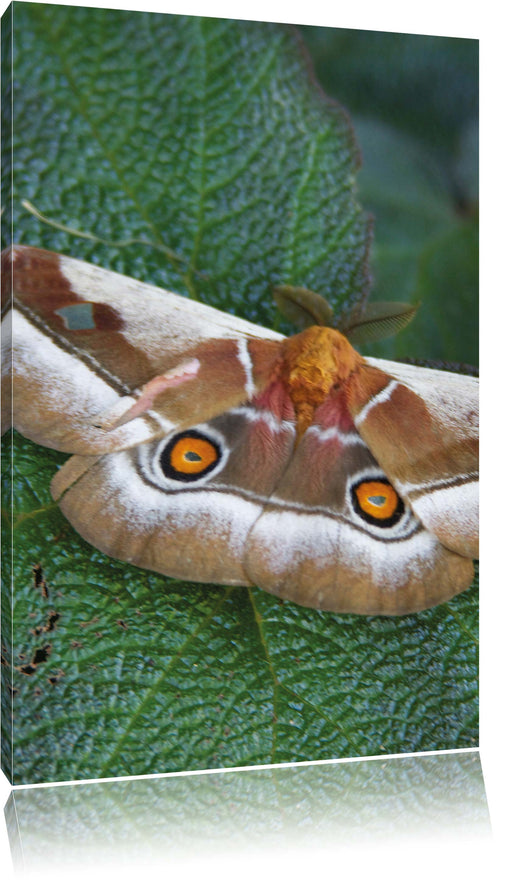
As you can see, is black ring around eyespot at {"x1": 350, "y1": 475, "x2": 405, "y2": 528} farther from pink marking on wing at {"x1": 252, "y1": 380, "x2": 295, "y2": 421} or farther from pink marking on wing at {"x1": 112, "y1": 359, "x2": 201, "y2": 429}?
pink marking on wing at {"x1": 112, "y1": 359, "x2": 201, "y2": 429}

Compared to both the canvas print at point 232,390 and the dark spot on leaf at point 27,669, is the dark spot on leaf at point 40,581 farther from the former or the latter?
the dark spot on leaf at point 27,669

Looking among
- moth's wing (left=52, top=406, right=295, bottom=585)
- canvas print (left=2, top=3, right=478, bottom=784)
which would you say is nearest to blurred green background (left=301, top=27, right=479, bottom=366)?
canvas print (left=2, top=3, right=478, bottom=784)

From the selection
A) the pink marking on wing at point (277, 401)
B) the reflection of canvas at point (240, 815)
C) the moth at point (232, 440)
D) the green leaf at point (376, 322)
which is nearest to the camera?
the reflection of canvas at point (240, 815)

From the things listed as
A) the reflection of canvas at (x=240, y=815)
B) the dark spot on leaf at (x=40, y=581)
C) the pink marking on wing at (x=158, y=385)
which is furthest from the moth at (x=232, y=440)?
the reflection of canvas at (x=240, y=815)

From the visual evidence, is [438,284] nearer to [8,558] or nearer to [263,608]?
[263,608]

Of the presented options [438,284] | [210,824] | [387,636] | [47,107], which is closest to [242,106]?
[47,107]

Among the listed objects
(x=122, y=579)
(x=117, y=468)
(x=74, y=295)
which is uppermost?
(x=74, y=295)
